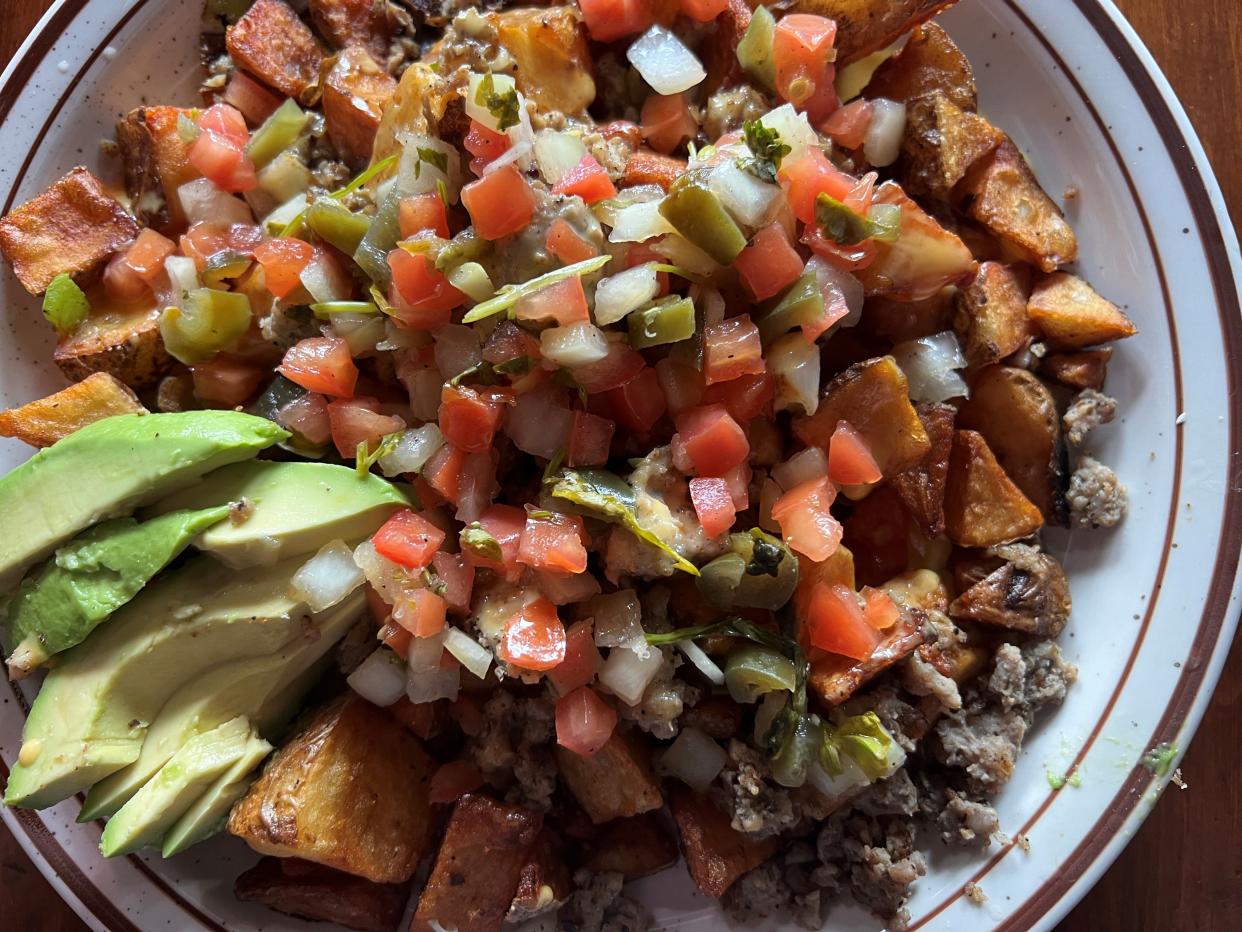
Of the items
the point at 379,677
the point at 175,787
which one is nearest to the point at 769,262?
the point at 379,677

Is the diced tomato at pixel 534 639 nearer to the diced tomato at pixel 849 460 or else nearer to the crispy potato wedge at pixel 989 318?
the diced tomato at pixel 849 460

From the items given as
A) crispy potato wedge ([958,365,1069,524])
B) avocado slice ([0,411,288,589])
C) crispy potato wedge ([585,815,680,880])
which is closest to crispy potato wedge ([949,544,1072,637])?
crispy potato wedge ([958,365,1069,524])

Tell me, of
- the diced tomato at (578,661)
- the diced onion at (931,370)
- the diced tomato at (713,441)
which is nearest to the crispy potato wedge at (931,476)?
the diced onion at (931,370)

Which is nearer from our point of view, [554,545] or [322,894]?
[554,545]

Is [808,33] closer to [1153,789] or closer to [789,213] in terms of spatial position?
[789,213]

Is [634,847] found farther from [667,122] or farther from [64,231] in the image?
[64,231]

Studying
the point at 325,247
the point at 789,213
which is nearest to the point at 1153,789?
the point at 789,213

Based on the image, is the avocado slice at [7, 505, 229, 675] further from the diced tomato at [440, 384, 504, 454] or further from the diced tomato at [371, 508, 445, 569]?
the diced tomato at [440, 384, 504, 454]
